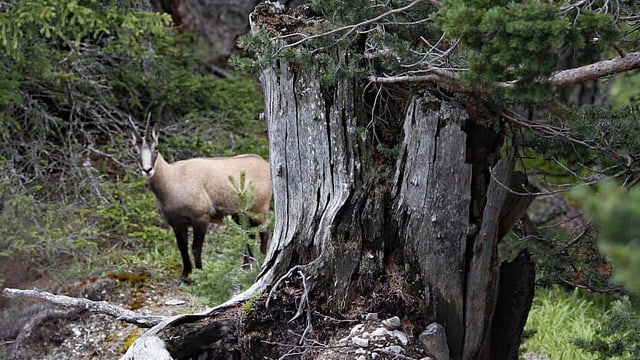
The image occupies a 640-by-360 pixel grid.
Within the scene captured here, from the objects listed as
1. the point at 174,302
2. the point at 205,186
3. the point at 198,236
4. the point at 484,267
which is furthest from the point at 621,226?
the point at 205,186

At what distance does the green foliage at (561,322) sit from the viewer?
800cm

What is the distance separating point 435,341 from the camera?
447 cm

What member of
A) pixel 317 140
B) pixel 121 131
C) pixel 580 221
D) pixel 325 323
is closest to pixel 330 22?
pixel 317 140

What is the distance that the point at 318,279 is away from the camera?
4629 mm

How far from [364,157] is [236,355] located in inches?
54.2

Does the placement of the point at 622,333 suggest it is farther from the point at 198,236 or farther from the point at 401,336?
the point at 198,236

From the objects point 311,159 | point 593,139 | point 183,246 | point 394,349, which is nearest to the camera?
point 394,349

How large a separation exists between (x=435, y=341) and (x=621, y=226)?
3.03 m

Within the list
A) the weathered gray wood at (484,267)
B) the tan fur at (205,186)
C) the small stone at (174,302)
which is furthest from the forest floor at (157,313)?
the tan fur at (205,186)

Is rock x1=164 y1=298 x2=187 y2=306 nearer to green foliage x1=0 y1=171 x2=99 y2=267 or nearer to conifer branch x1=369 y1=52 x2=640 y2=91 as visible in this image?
green foliage x1=0 y1=171 x2=99 y2=267

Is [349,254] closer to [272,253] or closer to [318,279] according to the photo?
[318,279]

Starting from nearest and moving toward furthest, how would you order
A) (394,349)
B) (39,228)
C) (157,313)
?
(394,349) < (157,313) < (39,228)

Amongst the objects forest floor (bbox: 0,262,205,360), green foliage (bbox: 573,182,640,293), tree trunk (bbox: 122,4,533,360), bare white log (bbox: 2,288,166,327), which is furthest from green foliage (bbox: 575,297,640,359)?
forest floor (bbox: 0,262,205,360)

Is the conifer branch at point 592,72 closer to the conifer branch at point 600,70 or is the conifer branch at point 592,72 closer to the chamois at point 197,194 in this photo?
the conifer branch at point 600,70
